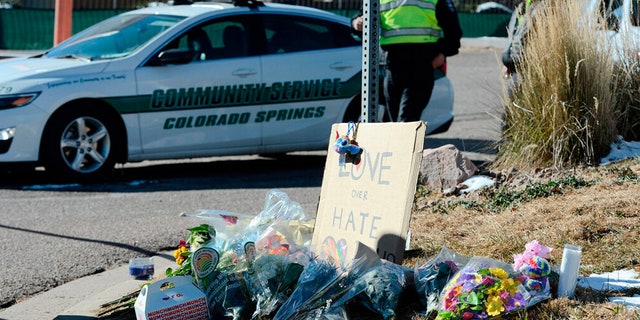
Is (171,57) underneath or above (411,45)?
underneath

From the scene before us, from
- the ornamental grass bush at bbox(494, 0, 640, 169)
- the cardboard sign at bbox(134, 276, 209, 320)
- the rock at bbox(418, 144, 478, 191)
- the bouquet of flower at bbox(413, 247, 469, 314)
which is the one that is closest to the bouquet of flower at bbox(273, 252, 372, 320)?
the bouquet of flower at bbox(413, 247, 469, 314)

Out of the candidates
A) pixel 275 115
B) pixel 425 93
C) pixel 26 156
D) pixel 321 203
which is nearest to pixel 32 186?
pixel 26 156

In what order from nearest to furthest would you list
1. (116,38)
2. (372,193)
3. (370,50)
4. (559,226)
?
(372,193) → (370,50) → (559,226) → (116,38)

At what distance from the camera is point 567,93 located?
7.21 metres

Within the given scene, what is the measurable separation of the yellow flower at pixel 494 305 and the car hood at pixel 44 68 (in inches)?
232

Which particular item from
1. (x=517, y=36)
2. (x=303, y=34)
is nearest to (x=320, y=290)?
(x=517, y=36)

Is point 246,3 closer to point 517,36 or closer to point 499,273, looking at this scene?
point 517,36

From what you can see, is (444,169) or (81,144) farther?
(81,144)

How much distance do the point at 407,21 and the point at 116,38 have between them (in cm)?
319

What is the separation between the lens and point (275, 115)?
31.4ft

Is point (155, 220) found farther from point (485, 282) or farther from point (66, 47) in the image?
point (485, 282)

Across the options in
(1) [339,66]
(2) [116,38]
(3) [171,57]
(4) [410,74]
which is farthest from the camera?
(1) [339,66]

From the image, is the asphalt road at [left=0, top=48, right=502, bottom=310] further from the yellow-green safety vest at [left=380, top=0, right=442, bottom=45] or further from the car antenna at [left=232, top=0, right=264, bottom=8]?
the car antenna at [left=232, top=0, right=264, bottom=8]

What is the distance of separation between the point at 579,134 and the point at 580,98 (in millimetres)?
271
